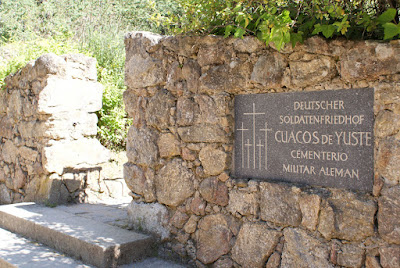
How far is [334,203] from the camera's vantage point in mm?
2623

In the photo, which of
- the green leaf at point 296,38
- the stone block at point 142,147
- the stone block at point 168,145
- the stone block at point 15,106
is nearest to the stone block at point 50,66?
the stone block at point 15,106

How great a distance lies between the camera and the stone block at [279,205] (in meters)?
2.81

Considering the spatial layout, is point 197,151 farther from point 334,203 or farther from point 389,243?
point 389,243

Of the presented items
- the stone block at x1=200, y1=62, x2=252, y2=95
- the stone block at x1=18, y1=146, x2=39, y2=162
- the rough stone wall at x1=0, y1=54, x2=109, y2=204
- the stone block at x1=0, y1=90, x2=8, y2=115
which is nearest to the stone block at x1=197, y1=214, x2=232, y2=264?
the stone block at x1=200, y1=62, x2=252, y2=95

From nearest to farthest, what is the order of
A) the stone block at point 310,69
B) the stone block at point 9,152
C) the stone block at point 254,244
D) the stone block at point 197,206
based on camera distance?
the stone block at point 310,69
the stone block at point 254,244
the stone block at point 197,206
the stone block at point 9,152

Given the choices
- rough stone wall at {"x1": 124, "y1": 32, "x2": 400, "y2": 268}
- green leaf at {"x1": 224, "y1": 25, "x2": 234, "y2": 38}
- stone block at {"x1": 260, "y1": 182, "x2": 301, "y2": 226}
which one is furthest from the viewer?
green leaf at {"x1": 224, "y1": 25, "x2": 234, "y2": 38}

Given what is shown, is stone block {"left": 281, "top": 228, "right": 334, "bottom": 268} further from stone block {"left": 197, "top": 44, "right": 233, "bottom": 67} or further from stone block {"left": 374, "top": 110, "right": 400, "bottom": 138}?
stone block {"left": 197, "top": 44, "right": 233, "bottom": 67}

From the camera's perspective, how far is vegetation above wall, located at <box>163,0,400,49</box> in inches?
95.6

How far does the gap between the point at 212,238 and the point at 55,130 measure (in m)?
2.80

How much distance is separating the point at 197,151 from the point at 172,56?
0.89 meters

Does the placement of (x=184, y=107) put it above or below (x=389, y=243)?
above

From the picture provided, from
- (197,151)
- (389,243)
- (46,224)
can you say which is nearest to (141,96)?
(197,151)

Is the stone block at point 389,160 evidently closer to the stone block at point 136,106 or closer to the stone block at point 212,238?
the stone block at point 212,238

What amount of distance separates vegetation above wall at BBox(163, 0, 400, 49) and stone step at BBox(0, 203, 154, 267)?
6.44 feet
